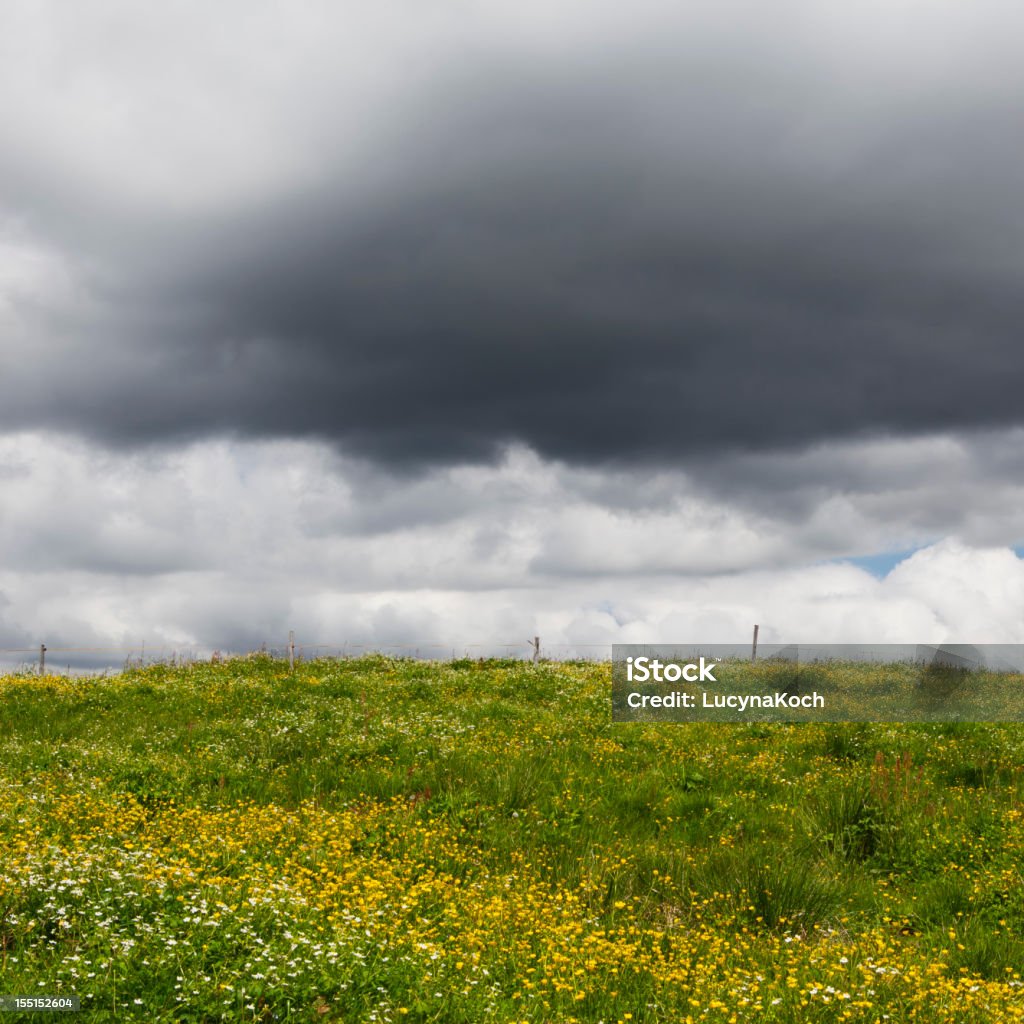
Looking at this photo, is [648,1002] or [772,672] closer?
[648,1002]

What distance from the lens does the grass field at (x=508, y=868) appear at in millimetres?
6770

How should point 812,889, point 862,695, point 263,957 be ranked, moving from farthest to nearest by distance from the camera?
point 862,695 < point 812,889 < point 263,957

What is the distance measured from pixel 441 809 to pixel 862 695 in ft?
55.5

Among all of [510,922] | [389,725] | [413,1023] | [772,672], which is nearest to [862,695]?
[772,672]

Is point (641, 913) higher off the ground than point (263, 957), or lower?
lower

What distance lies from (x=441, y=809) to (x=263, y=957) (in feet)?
21.0

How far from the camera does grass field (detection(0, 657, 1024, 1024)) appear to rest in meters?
6.77

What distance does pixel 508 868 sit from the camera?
Answer: 11.0 m

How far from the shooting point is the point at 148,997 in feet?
20.4

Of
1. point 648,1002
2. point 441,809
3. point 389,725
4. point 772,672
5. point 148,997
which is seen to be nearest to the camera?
point 148,997

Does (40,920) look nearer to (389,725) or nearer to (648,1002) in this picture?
(648,1002)

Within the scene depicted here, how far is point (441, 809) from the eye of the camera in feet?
42.3

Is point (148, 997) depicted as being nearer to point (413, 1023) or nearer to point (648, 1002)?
point (413, 1023)

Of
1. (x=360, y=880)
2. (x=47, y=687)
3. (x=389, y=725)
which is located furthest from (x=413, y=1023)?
(x=47, y=687)
